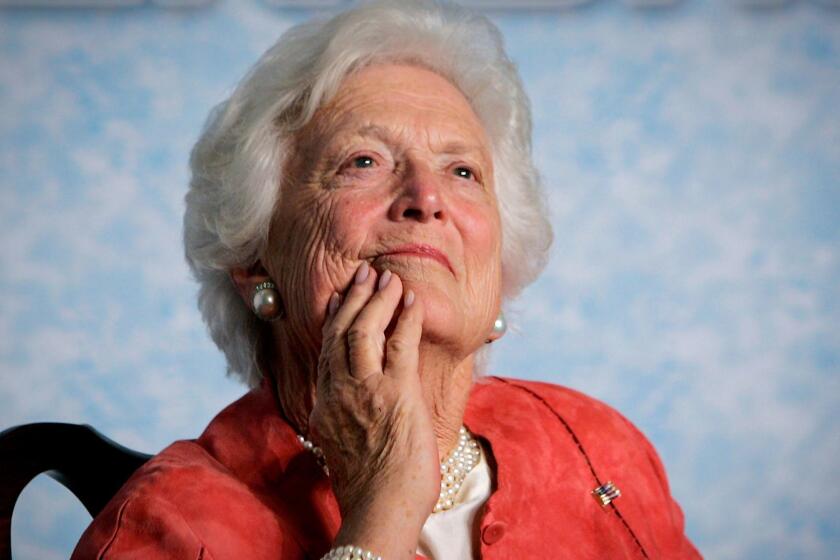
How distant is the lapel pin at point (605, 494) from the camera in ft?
6.33

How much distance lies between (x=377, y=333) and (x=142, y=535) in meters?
0.42

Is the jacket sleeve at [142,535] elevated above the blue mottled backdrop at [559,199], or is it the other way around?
the blue mottled backdrop at [559,199]

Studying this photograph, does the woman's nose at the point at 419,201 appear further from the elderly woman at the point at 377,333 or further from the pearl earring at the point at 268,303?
the pearl earring at the point at 268,303

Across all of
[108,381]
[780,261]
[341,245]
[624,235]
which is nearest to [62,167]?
[108,381]

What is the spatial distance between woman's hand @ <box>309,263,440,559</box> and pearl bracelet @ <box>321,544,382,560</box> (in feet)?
0.09

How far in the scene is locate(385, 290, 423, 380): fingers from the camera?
1.62 m

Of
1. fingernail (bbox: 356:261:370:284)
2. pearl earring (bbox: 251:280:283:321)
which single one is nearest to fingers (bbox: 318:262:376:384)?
fingernail (bbox: 356:261:370:284)

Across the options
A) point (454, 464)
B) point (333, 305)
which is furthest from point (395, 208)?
point (454, 464)

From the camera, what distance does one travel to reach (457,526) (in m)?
1.80

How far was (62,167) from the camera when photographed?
3.46 m

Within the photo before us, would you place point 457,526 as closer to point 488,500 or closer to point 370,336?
point 488,500

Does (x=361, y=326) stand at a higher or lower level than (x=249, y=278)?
lower

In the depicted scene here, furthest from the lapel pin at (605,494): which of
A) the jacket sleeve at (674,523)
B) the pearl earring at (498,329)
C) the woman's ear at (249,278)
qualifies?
the woman's ear at (249,278)

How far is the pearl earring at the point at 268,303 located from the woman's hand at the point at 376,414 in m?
0.16
